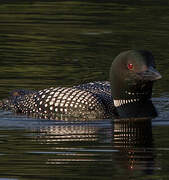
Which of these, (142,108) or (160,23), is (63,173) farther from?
(160,23)

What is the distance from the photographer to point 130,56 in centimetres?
1151

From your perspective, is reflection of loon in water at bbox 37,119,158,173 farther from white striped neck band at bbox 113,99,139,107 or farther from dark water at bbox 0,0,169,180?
white striped neck band at bbox 113,99,139,107

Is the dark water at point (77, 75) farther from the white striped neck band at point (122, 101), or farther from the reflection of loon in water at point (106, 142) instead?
the white striped neck band at point (122, 101)

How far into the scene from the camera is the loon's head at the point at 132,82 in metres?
11.4

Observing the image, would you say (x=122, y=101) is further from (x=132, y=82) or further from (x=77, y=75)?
(x=77, y=75)

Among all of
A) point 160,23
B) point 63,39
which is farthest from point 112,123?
point 160,23

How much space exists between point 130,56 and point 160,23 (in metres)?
7.10

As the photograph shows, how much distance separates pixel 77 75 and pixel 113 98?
2.06 meters

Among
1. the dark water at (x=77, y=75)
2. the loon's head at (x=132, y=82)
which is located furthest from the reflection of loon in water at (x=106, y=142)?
the loon's head at (x=132, y=82)

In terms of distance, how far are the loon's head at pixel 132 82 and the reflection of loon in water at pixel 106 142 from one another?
5.9 inches

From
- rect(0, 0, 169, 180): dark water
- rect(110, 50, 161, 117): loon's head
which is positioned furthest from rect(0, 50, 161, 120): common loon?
rect(0, 0, 169, 180): dark water

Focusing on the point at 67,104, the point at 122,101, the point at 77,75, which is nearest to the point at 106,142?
the point at 67,104

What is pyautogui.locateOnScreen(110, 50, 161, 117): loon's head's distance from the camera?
11.4 metres

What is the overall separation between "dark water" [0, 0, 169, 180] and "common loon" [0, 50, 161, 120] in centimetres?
17
